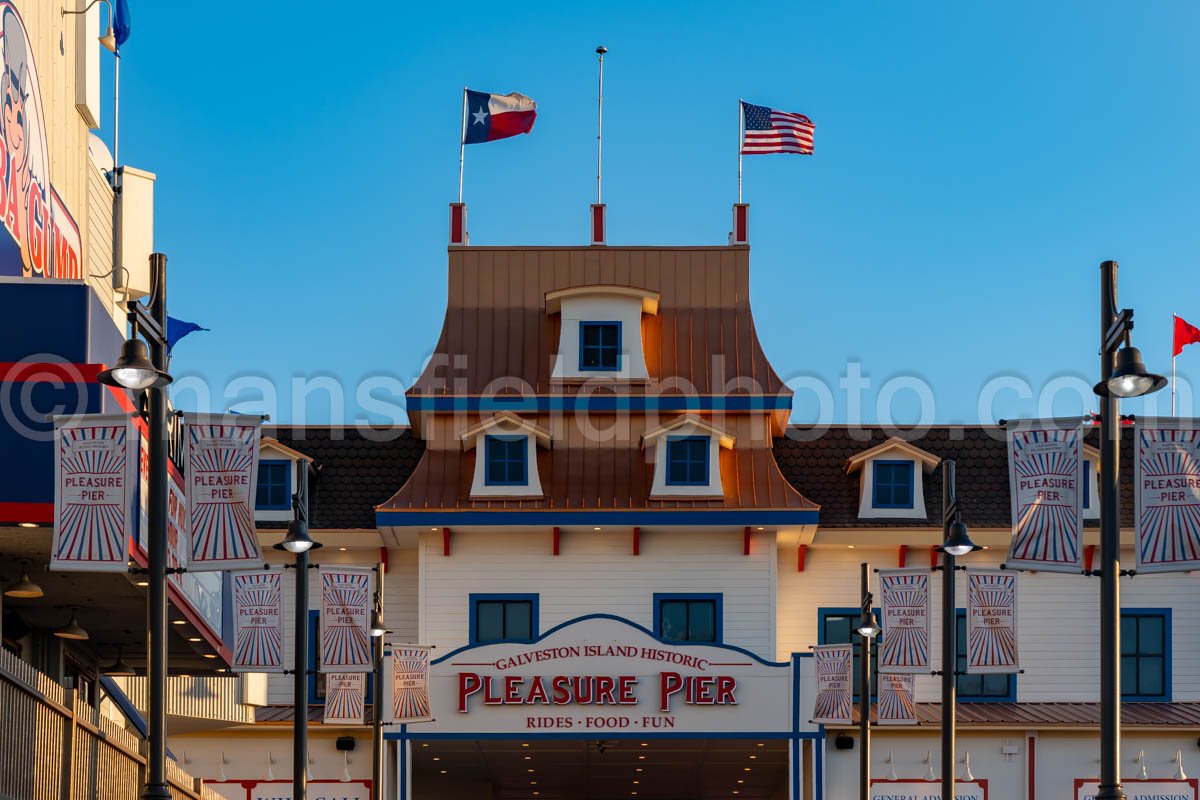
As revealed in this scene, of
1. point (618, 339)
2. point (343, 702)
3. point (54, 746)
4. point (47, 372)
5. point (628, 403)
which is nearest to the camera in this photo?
point (54, 746)

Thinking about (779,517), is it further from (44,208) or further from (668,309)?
(44,208)

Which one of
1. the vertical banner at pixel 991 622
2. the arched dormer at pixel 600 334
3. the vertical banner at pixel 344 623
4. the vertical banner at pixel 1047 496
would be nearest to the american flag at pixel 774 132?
the arched dormer at pixel 600 334

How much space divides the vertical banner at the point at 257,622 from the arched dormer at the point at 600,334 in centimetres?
1534

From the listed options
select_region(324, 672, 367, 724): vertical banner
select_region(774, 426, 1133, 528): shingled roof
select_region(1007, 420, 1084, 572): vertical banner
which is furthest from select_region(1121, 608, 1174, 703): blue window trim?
select_region(1007, 420, 1084, 572): vertical banner

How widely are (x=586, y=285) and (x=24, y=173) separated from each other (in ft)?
70.4

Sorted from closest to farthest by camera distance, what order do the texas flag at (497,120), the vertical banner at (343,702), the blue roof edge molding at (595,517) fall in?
the vertical banner at (343,702), the blue roof edge molding at (595,517), the texas flag at (497,120)

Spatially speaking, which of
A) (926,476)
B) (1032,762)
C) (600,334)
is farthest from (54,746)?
(926,476)

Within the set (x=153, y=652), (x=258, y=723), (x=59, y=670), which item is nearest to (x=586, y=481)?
(x=258, y=723)

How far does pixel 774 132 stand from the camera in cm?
4991

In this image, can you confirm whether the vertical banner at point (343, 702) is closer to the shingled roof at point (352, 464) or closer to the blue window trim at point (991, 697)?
the shingled roof at point (352, 464)

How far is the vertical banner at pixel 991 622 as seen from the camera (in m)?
36.0

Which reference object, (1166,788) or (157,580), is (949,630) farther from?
(1166,788)

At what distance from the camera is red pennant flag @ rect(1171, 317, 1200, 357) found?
162 ft

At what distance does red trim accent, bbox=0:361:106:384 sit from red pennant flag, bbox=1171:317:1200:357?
33097mm
